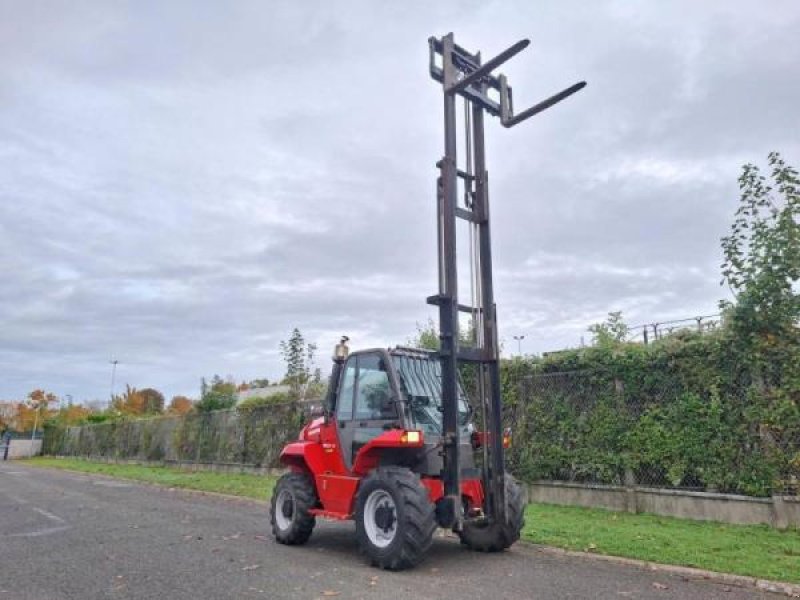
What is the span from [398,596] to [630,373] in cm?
588

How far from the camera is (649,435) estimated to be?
9.35 m

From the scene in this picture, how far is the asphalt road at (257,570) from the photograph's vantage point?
5.38m

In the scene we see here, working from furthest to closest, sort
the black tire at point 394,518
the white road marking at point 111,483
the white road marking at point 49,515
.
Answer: the white road marking at point 111,483 < the white road marking at point 49,515 < the black tire at point 394,518

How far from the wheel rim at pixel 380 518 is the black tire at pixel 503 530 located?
0.91 meters

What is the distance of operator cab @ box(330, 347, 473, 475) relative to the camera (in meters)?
6.88

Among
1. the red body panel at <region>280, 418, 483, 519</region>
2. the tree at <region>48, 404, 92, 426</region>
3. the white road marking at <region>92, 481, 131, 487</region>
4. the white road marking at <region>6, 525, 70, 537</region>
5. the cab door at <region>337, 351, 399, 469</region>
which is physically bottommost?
the white road marking at <region>6, 525, 70, 537</region>

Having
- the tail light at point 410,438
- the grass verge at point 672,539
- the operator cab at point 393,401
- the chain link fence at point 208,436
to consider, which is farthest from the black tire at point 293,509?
the chain link fence at point 208,436

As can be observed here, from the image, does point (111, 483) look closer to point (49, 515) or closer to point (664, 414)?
point (49, 515)

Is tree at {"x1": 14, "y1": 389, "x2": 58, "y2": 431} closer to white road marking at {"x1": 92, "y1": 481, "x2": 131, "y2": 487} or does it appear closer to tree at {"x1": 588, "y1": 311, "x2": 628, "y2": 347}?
white road marking at {"x1": 92, "y1": 481, "x2": 131, "y2": 487}

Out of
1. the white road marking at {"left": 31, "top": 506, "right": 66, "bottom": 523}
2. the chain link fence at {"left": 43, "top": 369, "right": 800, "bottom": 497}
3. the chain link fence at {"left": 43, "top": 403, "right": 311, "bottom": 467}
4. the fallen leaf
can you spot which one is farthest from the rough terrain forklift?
the chain link fence at {"left": 43, "top": 403, "right": 311, "bottom": 467}

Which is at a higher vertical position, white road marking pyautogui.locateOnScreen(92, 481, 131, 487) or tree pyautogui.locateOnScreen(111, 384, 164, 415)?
tree pyautogui.locateOnScreen(111, 384, 164, 415)

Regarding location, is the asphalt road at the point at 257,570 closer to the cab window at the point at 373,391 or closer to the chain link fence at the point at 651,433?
the cab window at the point at 373,391

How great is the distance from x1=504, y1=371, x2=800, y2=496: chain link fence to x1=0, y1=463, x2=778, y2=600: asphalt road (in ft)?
9.80

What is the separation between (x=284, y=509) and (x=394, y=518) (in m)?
2.28
